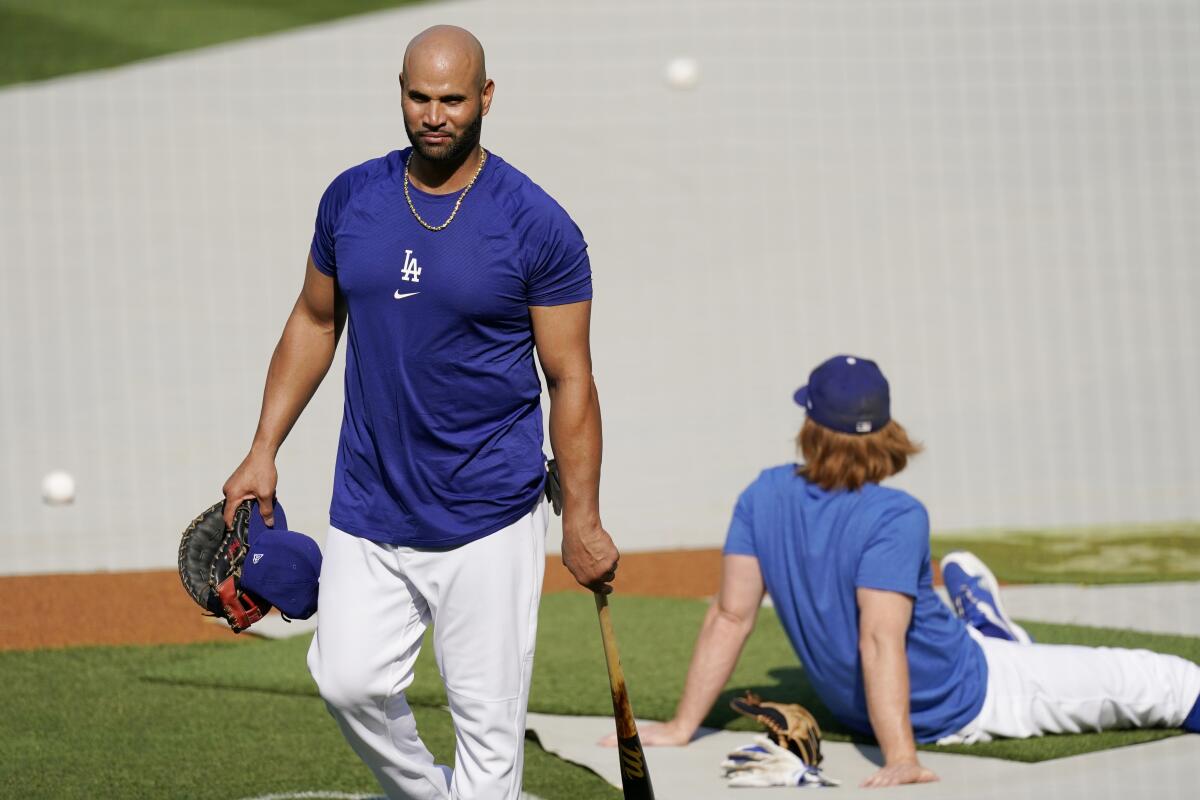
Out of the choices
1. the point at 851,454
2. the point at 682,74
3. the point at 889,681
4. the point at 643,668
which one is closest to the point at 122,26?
the point at 682,74

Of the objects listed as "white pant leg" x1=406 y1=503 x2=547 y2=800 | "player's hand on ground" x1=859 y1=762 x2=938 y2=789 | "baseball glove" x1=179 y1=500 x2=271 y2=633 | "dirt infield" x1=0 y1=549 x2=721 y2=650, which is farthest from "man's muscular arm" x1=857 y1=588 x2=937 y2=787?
"dirt infield" x1=0 y1=549 x2=721 y2=650

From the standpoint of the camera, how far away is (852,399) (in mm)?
5301

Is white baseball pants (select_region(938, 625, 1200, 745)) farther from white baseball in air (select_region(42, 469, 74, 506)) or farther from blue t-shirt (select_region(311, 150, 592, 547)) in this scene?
white baseball in air (select_region(42, 469, 74, 506))

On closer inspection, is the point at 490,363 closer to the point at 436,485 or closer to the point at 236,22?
the point at 436,485

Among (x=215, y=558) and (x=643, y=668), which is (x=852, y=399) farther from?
(x=215, y=558)

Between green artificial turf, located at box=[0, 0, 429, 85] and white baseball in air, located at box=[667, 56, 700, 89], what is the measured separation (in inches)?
173

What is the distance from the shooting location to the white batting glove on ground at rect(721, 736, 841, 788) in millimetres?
5195

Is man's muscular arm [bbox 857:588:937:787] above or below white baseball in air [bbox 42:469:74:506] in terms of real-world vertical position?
below

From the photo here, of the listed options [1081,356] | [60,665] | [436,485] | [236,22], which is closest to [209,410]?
[60,665]

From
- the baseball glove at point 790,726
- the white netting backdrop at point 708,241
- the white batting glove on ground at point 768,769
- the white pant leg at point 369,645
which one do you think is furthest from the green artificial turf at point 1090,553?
the white pant leg at point 369,645

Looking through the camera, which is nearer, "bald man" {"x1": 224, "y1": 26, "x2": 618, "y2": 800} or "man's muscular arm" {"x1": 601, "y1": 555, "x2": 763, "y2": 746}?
"bald man" {"x1": 224, "y1": 26, "x2": 618, "y2": 800}

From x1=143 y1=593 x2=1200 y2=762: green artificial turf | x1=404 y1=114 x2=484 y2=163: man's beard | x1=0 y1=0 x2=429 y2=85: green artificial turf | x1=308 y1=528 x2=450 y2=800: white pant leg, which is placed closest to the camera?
x1=404 y1=114 x2=484 y2=163: man's beard

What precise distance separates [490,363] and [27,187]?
1326 centimetres

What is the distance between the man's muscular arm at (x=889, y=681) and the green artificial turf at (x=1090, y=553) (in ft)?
10.1
